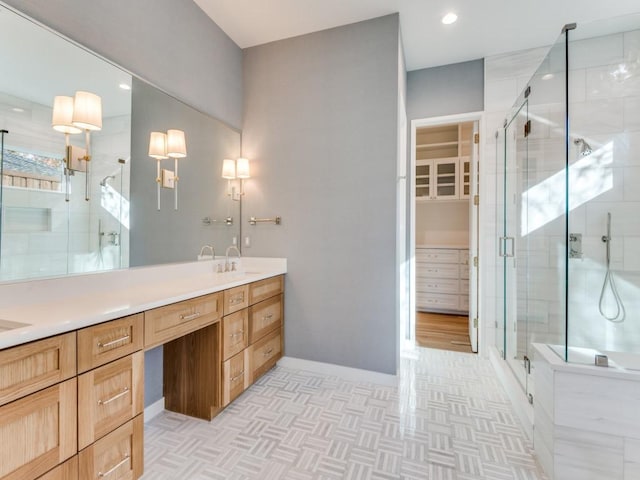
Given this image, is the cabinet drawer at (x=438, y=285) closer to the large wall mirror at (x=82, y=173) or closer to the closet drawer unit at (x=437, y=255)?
the closet drawer unit at (x=437, y=255)

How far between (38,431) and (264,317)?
1.50 m

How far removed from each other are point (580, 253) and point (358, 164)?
187 cm

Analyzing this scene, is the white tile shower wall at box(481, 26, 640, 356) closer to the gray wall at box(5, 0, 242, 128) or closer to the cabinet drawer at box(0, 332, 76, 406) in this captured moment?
the gray wall at box(5, 0, 242, 128)

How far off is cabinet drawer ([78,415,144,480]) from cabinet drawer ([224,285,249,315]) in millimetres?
735

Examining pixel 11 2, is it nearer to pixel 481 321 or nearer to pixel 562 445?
pixel 562 445

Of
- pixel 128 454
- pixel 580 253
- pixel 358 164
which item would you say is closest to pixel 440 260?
pixel 580 253

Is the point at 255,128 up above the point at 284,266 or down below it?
above

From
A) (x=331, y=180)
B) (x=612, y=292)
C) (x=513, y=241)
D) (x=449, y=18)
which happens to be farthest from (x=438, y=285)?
(x=449, y=18)

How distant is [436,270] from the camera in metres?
4.46

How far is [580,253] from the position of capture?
2.28 m

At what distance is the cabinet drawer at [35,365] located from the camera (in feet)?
2.85

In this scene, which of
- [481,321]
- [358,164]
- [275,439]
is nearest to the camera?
[275,439]

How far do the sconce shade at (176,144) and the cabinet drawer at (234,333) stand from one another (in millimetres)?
1212

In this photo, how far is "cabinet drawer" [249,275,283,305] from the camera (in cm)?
222
